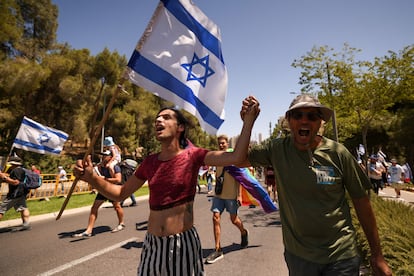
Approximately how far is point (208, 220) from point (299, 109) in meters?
6.28

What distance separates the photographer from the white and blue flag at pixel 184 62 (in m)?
2.66

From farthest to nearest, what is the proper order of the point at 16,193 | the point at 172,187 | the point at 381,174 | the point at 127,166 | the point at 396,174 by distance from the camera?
the point at 396,174
the point at 381,174
the point at 127,166
the point at 16,193
the point at 172,187

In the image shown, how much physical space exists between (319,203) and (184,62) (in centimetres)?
196

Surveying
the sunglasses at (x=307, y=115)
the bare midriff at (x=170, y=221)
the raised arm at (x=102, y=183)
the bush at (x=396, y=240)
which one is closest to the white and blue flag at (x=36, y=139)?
the raised arm at (x=102, y=183)

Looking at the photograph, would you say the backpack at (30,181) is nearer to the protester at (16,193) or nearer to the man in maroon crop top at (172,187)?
the protester at (16,193)

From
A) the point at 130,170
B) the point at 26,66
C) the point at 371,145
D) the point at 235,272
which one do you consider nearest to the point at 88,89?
the point at 26,66

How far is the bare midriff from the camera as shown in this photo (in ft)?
6.61

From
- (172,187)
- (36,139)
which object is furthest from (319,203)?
(36,139)

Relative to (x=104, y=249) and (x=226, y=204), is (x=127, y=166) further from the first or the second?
(x=226, y=204)

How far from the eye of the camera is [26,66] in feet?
61.9

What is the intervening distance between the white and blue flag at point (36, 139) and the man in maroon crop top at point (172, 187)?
749cm

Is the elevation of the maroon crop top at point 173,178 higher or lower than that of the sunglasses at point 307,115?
lower

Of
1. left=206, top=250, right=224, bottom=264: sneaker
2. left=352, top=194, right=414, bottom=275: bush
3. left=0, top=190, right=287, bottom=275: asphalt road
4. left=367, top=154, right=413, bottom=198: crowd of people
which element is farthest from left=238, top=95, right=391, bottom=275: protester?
left=367, top=154, right=413, bottom=198: crowd of people

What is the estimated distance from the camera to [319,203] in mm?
1813
